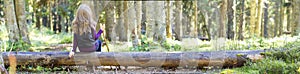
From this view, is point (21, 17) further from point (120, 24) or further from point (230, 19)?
point (230, 19)

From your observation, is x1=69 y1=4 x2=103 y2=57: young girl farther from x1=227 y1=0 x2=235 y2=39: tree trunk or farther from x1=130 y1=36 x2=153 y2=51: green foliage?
x1=227 y1=0 x2=235 y2=39: tree trunk

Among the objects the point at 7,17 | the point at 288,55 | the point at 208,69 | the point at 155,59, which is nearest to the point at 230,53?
the point at 208,69

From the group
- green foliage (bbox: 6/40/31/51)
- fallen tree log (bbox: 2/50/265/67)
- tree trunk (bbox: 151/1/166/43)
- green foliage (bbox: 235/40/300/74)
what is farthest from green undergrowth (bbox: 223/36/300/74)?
green foliage (bbox: 6/40/31/51)

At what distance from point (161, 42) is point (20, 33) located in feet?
15.8

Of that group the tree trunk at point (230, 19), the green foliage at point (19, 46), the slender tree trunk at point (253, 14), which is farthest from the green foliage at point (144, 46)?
the slender tree trunk at point (253, 14)

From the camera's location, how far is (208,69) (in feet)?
21.2

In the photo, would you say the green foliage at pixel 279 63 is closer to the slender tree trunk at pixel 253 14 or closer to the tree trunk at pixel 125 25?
the tree trunk at pixel 125 25

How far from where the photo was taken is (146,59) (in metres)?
6.33

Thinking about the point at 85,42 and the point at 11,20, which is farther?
the point at 11,20

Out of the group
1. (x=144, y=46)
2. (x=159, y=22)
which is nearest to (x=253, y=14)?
(x=159, y=22)

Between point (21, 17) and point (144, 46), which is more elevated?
point (21, 17)

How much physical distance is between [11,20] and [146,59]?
18.1ft

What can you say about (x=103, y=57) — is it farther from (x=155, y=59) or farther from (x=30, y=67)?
(x=30, y=67)

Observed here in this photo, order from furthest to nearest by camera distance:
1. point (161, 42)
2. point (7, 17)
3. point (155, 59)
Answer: point (161, 42) < point (7, 17) < point (155, 59)
